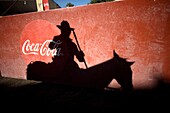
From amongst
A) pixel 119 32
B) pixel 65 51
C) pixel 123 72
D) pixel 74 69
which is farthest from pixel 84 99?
pixel 119 32

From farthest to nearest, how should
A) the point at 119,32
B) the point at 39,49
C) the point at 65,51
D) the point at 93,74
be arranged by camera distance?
the point at 39,49, the point at 65,51, the point at 93,74, the point at 119,32

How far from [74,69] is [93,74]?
61 cm

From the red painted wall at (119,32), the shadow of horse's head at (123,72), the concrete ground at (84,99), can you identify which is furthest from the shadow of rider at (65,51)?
the shadow of horse's head at (123,72)

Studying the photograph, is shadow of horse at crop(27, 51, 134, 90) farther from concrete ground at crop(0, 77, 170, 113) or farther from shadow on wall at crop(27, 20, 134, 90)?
concrete ground at crop(0, 77, 170, 113)

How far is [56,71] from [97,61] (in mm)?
1428

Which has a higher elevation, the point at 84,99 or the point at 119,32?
the point at 119,32

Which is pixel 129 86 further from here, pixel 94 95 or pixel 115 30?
pixel 115 30

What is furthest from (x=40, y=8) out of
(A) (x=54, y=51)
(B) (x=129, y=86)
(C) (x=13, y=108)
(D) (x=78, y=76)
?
(B) (x=129, y=86)

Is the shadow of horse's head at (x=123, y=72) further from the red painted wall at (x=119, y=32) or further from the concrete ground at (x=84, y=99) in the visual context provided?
the concrete ground at (x=84, y=99)

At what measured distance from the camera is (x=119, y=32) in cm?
387

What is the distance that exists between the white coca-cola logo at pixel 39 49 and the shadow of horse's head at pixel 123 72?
177 centimetres

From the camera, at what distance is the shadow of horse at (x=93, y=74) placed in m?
3.98

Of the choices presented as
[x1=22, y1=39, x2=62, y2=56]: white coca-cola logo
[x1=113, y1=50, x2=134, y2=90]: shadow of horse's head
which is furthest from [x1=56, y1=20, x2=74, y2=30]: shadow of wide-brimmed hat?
[x1=113, y1=50, x2=134, y2=90]: shadow of horse's head

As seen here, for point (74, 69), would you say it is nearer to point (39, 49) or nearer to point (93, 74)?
point (93, 74)
